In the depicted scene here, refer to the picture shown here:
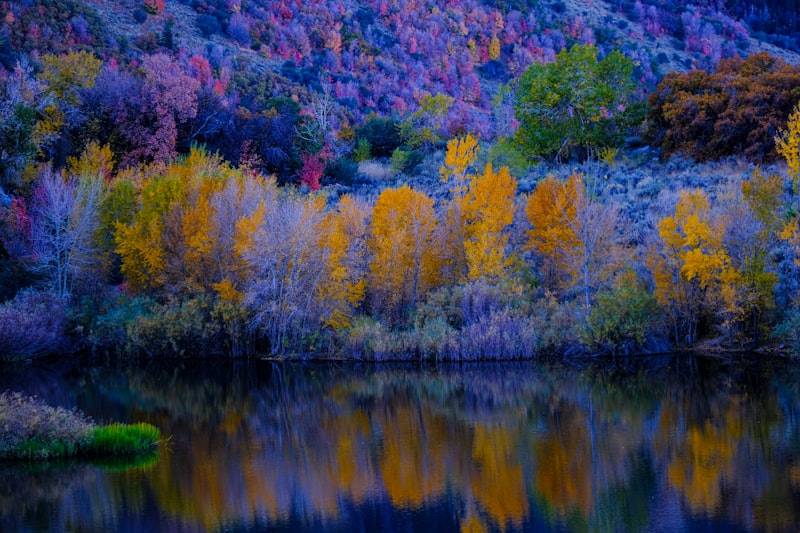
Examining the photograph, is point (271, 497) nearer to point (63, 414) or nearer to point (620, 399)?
point (63, 414)

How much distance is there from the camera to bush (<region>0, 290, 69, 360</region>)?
93.8 feet

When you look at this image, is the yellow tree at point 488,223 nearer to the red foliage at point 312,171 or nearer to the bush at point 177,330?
the bush at point 177,330

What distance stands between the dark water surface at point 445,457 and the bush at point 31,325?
4.79 metres

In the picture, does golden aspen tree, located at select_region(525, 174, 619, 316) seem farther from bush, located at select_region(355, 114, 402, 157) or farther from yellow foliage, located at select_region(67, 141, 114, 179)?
bush, located at select_region(355, 114, 402, 157)

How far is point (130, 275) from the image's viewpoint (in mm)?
32531

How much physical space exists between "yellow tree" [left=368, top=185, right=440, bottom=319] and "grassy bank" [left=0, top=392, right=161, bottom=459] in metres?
15.9

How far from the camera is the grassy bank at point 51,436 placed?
1484cm

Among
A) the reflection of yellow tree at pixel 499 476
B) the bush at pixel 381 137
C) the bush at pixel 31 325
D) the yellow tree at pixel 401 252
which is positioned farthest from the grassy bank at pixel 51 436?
the bush at pixel 381 137

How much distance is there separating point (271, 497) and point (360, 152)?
4272cm

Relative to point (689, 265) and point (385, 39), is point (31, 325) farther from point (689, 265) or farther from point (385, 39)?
point (385, 39)

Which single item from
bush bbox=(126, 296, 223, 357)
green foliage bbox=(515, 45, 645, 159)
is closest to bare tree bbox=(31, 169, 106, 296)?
bush bbox=(126, 296, 223, 357)

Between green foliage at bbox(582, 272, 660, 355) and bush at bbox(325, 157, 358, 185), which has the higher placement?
bush at bbox(325, 157, 358, 185)

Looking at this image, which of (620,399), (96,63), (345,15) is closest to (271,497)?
(620,399)

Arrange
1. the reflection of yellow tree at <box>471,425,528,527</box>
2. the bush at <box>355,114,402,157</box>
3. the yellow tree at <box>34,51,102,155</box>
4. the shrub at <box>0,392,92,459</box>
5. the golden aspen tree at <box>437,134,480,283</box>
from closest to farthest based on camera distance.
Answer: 1. the reflection of yellow tree at <box>471,425,528,527</box>
2. the shrub at <box>0,392,92,459</box>
3. the golden aspen tree at <box>437,134,480,283</box>
4. the yellow tree at <box>34,51,102,155</box>
5. the bush at <box>355,114,402,157</box>
